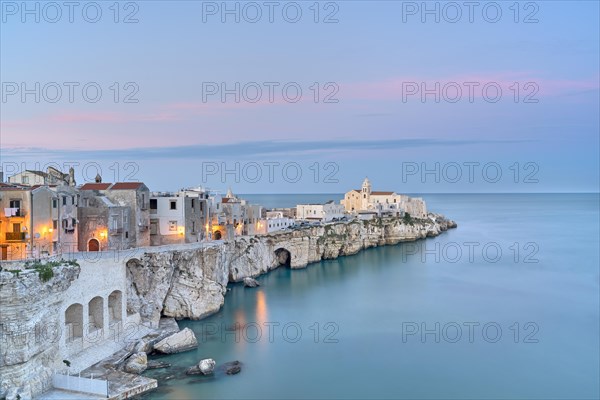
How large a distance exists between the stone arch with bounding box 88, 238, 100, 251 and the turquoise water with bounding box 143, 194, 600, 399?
6904 millimetres

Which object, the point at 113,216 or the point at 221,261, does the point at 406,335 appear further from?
the point at 113,216

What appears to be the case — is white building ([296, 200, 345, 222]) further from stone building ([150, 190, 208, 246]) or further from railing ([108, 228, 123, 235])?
railing ([108, 228, 123, 235])

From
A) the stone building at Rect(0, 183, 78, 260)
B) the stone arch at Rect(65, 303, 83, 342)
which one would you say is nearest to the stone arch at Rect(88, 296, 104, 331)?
the stone arch at Rect(65, 303, 83, 342)

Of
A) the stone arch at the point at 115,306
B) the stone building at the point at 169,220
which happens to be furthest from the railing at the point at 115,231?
the stone arch at the point at 115,306

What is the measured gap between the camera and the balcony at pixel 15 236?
23.7 m

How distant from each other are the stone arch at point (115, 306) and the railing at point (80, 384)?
5.70 meters

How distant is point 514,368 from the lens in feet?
76.2

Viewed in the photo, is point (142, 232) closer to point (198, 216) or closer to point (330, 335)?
point (198, 216)

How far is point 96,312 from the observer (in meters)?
23.4

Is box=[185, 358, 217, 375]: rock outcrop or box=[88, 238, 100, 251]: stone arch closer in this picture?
box=[185, 358, 217, 375]: rock outcrop

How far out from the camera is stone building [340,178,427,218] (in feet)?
249

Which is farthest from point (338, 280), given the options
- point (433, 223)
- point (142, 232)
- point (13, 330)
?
point (433, 223)

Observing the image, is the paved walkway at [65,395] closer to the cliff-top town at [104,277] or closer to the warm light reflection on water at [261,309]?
the cliff-top town at [104,277]

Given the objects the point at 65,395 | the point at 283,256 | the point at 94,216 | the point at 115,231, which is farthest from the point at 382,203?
the point at 65,395
